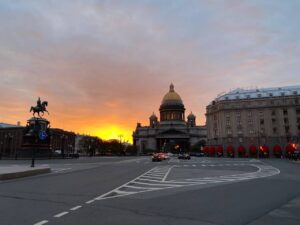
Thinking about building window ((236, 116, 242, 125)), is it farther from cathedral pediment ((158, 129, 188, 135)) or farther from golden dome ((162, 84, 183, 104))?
golden dome ((162, 84, 183, 104))

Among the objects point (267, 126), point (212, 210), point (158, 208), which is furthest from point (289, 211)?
point (267, 126)

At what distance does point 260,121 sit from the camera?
102 metres

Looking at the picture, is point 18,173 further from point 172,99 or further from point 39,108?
Result: point 172,99

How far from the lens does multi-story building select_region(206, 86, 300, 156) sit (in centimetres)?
9875

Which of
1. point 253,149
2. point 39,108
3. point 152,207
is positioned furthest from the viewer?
point 253,149

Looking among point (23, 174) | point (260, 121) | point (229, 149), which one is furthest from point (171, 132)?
point (23, 174)

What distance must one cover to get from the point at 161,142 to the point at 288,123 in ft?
315

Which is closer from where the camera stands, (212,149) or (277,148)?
(277,148)

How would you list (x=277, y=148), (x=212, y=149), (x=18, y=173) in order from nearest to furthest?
(x=18, y=173)
(x=277, y=148)
(x=212, y=149)

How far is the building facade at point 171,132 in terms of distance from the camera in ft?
602

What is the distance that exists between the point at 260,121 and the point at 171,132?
84.4 metres

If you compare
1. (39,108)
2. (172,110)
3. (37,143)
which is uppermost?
(172,110)

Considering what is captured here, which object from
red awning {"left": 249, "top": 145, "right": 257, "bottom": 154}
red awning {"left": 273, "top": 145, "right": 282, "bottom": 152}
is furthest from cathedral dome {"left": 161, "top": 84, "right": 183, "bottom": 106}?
red awning {"left": 273, "top": 145, "right": 282, "bottom": 152}

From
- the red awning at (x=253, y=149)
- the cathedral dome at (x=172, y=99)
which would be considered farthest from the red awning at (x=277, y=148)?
the cathedral dome at (x=172, y=99)
